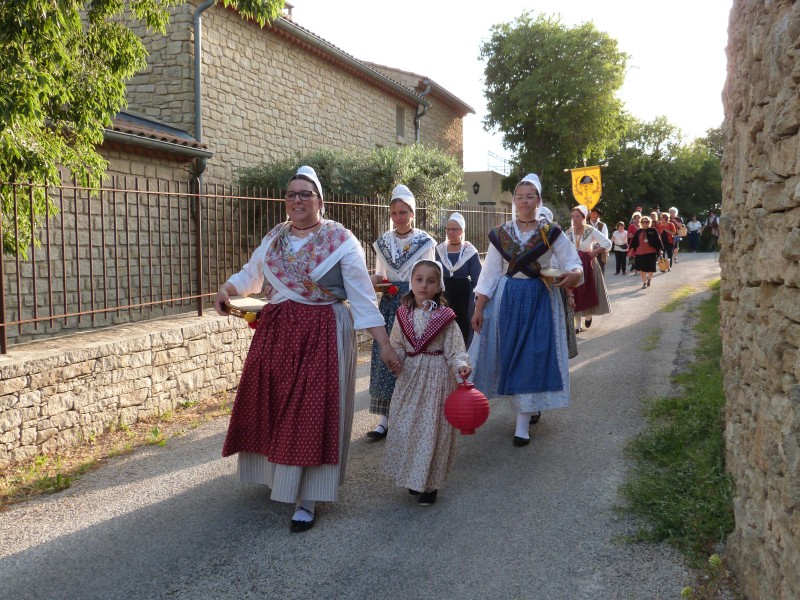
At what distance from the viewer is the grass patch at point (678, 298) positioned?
12591mm

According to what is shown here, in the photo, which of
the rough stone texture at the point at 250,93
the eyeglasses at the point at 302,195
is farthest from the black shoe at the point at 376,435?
the rough stone texture at the point at 250,93

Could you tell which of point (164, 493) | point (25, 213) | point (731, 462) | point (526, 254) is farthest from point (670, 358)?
point (25, 213)

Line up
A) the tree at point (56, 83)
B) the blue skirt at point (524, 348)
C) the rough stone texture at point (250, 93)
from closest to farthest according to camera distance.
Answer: the tree at point (56, 83) → the blue skirt at point (524, 348) → the rough stone texture at point (250, 93)

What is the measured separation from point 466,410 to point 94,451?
10.5 feet

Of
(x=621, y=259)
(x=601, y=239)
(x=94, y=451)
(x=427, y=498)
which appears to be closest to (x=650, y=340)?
(x=601, y=239)

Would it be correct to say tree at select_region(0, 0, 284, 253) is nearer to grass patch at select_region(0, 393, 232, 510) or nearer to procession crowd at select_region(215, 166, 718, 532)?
grass patch at select_region(0, 393, 232, 510)

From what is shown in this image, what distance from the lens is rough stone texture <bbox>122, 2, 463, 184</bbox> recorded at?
41.1 feet

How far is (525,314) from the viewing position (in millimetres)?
5445

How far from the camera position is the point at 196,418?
21.2 ft

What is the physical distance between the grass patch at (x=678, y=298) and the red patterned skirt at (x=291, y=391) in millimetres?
9639

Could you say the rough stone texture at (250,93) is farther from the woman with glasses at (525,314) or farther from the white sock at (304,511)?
the white sock at (304,511)

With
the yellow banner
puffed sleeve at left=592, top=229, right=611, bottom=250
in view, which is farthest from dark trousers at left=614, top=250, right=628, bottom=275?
puffed sleeve at left=592, top=229, right=611, bottom=250

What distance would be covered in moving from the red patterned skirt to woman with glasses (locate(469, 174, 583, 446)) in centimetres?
183

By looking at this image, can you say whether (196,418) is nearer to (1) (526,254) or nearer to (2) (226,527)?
(2) (226,527)
